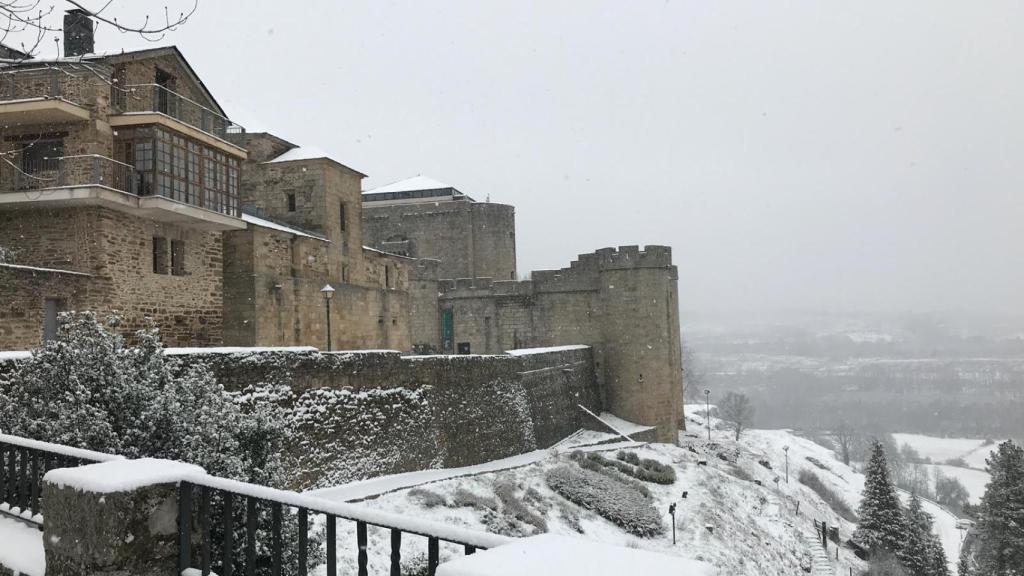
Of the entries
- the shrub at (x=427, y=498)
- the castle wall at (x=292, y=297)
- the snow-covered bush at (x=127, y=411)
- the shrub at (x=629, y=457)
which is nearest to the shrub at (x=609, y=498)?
the shrub at (x=629, y=457)

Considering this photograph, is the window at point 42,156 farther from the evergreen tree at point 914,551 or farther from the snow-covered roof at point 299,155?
the evergreen tree at point 914,551

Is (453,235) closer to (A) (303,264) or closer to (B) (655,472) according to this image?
(A) (303,264)

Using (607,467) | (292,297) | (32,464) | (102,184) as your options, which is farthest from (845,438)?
(32,464)

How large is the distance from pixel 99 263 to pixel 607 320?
22520mm

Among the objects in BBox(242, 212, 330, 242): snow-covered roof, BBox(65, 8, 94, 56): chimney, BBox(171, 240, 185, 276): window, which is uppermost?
BBox(65, 8, 94, 56): chimney

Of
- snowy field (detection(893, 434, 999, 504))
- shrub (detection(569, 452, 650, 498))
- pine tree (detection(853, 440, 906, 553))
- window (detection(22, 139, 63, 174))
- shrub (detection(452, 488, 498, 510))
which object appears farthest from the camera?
snowy field (detection(893, 434, 999, 504))

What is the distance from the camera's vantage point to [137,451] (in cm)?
805

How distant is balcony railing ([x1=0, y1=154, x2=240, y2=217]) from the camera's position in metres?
16.1

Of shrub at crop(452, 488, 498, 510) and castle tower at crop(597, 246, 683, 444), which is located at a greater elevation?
castle tower at crop(597, 246, 683, 444)

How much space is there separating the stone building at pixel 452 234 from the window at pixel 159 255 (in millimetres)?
25747

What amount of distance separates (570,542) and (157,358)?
7.76m

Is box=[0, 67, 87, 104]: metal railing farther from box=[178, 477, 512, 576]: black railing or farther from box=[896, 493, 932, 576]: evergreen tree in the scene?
box=[896, 493, 932, 576]: evergreen tree

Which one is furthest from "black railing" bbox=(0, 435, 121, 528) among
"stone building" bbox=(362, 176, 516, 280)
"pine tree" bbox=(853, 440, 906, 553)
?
"stone building" bbox=(362, 176, 516, 280)

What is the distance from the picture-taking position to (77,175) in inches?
639
